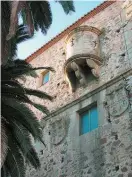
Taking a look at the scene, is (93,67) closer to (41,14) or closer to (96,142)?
(96,142)

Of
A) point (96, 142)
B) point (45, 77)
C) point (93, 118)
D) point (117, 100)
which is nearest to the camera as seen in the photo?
point (96, 142)

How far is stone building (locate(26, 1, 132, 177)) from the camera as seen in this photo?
387 inches

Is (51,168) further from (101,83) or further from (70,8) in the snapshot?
(70,8)

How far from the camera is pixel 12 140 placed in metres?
9.35

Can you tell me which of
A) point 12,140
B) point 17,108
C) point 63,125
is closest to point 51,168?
point 63,125

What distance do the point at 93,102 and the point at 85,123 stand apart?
Result: 30.1 inches

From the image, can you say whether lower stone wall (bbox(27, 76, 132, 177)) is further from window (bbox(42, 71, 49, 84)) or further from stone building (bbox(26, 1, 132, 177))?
window (bbox(42, 71, 49, 84))

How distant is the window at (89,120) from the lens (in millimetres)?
10969

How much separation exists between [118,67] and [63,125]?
2.82 m

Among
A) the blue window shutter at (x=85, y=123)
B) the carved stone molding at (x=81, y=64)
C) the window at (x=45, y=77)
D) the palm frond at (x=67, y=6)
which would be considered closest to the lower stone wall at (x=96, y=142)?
the blue window shutter at (x=85, y=123)

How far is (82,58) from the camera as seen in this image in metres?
12.4

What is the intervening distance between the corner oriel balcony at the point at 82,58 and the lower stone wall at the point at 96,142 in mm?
1138

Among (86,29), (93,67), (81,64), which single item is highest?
(86,29)

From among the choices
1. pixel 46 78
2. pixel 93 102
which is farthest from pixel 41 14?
pixel 46 78
